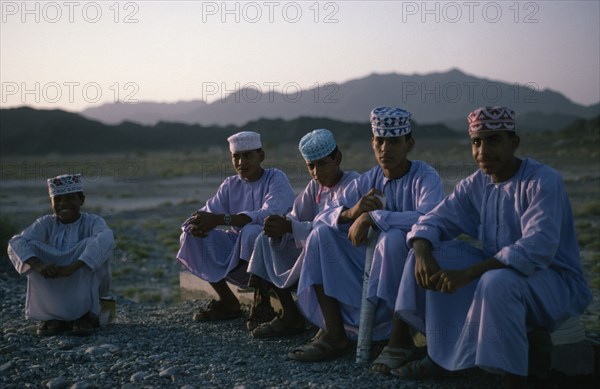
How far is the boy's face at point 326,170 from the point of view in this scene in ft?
19.1

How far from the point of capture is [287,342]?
5766mm

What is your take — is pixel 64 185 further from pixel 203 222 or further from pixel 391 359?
pixel 391 359

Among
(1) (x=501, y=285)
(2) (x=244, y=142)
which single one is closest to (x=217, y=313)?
(2) (x=244, y=142)

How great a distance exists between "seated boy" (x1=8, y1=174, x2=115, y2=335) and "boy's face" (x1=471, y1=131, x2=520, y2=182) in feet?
11.6

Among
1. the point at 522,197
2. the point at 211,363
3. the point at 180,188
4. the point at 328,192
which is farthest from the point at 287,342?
the point at 180,188

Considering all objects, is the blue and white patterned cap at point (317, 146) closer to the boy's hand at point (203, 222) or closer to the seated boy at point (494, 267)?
the boy's hand at point (203, 222)

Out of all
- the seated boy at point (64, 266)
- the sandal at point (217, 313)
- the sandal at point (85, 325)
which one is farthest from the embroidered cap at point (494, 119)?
the sandal at point (85, 325)

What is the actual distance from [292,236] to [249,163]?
43.9 inches

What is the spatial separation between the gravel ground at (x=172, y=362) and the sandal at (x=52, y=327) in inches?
3.3

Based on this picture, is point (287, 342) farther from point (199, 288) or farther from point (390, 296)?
point (199, 288)

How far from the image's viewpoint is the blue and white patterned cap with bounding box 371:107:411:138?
16.6 feet

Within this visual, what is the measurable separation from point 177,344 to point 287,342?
99 cm

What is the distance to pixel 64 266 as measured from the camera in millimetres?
6312

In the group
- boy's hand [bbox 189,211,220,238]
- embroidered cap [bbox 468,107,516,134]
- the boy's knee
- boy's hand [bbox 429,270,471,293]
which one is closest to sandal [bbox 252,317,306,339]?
boy's hand [bbox 189,211,220,238]
